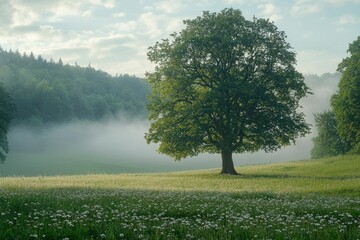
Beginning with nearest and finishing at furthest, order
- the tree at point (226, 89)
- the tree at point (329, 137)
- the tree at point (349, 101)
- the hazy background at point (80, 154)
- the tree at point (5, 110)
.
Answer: the tree at point (226, 89) → the tree at point (349, 101) → the tree at point (5, 110) → the tree at point (329, 137) → the hazy background at point (80, 154)

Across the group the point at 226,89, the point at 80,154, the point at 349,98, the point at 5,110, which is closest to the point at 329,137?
the point at 349,98

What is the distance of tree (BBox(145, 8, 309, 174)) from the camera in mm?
49062

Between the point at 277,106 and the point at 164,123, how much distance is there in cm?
1347

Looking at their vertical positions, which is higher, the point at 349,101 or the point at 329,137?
the point at 349,101

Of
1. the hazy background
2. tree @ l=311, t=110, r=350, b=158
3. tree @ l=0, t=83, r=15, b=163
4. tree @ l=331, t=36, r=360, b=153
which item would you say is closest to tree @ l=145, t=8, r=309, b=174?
tree @ l=331, t=36, r=360, b=153

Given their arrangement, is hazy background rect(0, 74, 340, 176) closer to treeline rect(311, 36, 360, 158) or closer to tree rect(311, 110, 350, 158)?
tree rect(311, 110, 350, 158)

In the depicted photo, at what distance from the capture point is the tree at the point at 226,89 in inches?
1932

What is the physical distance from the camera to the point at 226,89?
158 ft

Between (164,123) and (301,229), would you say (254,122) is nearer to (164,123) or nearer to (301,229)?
(164,123)

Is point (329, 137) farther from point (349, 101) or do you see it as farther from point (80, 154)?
point (80, 154)

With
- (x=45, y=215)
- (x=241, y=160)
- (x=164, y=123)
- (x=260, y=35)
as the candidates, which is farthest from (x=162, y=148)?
(x=241, y=160)

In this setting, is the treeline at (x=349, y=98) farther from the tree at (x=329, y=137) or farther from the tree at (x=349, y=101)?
the tree at (x=329, y=137)

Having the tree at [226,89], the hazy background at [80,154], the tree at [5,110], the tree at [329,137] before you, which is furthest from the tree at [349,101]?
the hazy background at [80,154]

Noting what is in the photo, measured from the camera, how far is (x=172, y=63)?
168ft
